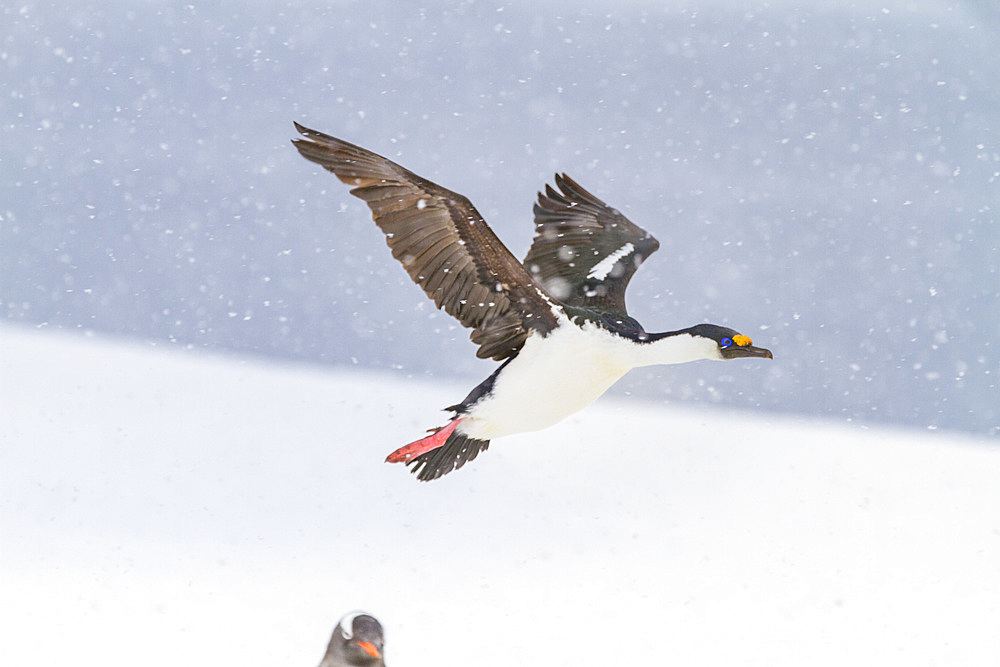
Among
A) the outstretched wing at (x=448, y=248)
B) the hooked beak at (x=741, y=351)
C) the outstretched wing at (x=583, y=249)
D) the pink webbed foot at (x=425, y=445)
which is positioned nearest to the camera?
the outstretched wing at (x=448, y=248)

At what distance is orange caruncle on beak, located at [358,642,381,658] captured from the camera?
1.80 m

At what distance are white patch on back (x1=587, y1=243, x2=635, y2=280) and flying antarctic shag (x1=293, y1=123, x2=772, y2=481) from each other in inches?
13.0

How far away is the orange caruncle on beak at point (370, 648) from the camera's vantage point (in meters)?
1.80

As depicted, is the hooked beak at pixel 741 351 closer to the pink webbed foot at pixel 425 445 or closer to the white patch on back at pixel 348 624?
the pink webbed foot at pixel 425 445

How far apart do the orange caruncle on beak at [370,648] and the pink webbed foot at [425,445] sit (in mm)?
376

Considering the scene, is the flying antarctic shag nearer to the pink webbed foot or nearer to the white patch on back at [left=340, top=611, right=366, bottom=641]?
the pink webbed foot

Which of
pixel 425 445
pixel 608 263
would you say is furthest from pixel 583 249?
pixel 425 445

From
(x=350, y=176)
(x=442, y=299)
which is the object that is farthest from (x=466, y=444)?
(x=350, y=176)

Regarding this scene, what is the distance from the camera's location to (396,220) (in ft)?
6.05

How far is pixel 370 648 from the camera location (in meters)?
1.80

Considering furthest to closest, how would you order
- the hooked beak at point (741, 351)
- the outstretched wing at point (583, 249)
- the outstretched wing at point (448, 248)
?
the outstretched wing at point (583, 249) < the hooked beak at point (741, 351) < the outstretched wing at point (448, 248)

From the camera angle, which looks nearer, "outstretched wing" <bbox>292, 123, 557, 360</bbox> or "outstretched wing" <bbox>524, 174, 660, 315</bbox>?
"outstretched wing" <bbox>292, 123, 557, 360</bbox>

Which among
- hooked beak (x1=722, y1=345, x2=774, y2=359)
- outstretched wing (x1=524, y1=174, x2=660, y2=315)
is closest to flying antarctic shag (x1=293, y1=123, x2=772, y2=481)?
hooked beak (x1=722, y1=345, x2=774, y2=359)

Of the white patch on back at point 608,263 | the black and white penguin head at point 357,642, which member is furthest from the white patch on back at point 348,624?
the white patch on back at point 608,263
